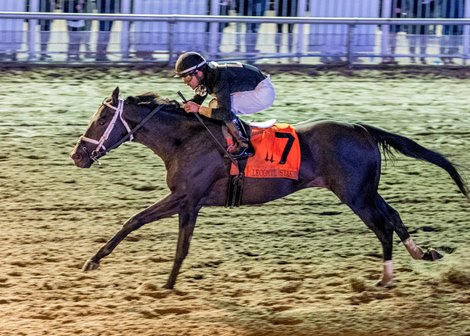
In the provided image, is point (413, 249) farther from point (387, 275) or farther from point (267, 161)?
point (267, 161)

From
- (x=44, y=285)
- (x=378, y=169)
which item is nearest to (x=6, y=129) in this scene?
(x=44, y=285)

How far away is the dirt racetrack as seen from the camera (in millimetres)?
7953

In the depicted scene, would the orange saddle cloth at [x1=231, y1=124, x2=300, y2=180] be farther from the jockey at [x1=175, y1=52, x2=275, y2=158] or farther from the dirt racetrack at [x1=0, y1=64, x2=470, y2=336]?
the dirt racetrack at [x1=0, y1=64, x2=470, y2=336]

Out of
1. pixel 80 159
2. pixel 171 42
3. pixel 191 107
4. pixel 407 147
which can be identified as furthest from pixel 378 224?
pixel 171 42

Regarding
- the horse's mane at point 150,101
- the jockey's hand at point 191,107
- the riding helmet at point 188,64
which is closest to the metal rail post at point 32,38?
the horse's mane at point 150,101

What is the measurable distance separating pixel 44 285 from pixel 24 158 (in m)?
4.03

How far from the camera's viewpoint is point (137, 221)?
8688mm

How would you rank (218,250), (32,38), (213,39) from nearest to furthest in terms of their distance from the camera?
(218,250)
(32,38)
(213,39)

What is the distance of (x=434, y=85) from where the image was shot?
16.7 meters

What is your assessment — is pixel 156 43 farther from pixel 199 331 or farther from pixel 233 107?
pixel 199 331

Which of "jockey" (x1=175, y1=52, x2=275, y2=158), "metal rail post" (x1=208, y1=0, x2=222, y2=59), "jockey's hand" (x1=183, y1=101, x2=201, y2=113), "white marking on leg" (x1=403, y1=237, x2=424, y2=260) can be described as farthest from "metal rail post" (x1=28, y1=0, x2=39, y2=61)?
"white marking on leg" (x1=403, y1=237, x2=424, y2=260)

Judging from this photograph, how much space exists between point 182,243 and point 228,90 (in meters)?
1.35

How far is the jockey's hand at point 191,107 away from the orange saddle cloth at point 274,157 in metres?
0.57

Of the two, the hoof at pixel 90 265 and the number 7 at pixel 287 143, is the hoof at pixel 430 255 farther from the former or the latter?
the hoof at pixel 90 265
